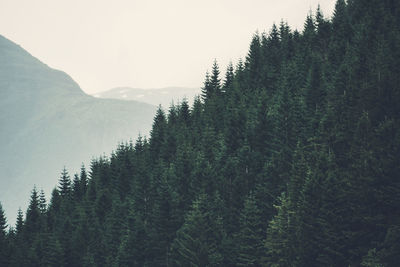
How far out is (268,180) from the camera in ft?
160

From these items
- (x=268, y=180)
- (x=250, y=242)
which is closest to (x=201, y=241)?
(x=250, y=242)

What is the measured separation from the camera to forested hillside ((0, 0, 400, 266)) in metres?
30.8

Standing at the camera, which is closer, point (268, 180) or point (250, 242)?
point (250, 242)

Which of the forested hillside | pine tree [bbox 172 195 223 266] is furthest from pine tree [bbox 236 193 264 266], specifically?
pine tree [bbox 172 195 223 266]

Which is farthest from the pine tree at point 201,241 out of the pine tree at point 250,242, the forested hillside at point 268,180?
the pine tree at point 250,242

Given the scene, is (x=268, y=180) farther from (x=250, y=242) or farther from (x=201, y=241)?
(x=201, y=241)

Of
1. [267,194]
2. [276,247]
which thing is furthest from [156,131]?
[276,247]

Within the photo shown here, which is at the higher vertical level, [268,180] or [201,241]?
[268,180]

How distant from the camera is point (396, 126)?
3422cm

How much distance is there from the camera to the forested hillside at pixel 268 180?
30828 mm

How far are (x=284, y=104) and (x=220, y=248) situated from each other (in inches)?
968

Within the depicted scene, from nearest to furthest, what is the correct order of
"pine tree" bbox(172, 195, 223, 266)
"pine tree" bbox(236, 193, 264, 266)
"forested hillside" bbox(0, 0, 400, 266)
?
"forested hillside" bbox(0, 0, 400, 266)
"pine tree" bbox(236, 193, 264, 266)
"pine tree" bbox(172, 195, 223, 266)

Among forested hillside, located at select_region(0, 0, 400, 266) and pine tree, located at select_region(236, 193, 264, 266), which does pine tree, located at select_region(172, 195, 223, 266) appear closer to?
forested hillside, located at select_region(0, 0, 400, 266)

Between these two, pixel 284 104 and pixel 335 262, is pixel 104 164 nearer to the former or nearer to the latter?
pixel 284 104
